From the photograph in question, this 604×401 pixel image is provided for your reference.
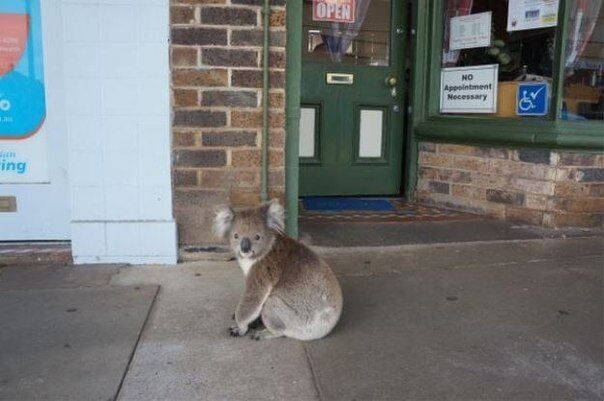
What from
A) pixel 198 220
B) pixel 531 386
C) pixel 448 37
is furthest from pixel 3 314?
pixel 448 37

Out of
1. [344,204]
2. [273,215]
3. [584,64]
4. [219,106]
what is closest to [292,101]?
[219,106]

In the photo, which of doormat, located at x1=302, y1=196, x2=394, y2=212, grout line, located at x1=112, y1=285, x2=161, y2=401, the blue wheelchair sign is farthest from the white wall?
the blue wheelchair sign

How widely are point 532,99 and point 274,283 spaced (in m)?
3.68

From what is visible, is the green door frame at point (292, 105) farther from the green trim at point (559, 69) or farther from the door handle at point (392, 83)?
the green trim at point (559, 69)

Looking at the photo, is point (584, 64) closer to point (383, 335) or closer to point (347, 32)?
point (347, 32)

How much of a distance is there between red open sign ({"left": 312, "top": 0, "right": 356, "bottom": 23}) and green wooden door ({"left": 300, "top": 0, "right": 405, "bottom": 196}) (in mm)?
47

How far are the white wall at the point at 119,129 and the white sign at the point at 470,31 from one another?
10.9 feet

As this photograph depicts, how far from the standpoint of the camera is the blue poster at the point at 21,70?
441 cm

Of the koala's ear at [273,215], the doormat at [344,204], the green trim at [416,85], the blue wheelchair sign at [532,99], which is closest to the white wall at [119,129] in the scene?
the koala's ear at [273,215]

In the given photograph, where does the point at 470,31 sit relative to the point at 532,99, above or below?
above

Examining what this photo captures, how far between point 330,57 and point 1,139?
11.1 ft

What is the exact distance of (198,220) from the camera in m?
4.57

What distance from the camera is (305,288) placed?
10.8 ft

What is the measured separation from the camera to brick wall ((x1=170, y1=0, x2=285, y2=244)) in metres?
4.32
